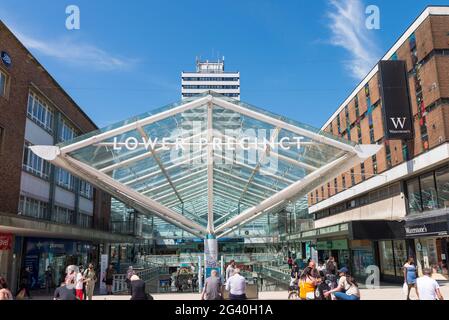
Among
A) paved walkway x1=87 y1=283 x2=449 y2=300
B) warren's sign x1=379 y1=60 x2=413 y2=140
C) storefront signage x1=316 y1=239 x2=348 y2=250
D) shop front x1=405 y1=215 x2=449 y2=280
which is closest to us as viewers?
paved walkway x1=87 y1=283 x2=449 y2=300

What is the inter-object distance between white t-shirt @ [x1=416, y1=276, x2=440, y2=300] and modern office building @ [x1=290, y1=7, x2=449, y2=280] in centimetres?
1259

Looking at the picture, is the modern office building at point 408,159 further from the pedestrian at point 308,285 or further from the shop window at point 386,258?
the pedestrian at point 308,285

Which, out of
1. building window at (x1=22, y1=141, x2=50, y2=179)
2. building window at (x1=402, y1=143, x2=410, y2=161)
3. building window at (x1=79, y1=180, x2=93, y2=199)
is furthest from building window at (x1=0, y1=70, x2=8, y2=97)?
building window at (x1=402, y1=143, x2=410, y2=161)

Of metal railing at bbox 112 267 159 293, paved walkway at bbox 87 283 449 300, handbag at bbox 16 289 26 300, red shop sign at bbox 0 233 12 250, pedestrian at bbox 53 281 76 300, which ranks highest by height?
red shop sign at bbox 0 233 12 250

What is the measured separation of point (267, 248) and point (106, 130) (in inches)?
1964

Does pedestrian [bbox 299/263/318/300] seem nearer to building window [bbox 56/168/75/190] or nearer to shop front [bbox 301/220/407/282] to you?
shop front [bbox 301/220/407/282]

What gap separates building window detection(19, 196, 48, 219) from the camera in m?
22.0

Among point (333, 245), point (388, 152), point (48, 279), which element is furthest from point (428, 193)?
point (48, 279)

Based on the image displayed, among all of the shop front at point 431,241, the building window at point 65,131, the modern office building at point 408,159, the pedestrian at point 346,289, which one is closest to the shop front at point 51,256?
the building window at point 65,131

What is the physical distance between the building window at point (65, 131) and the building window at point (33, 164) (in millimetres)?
3175

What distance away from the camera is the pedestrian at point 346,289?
8422 mm
